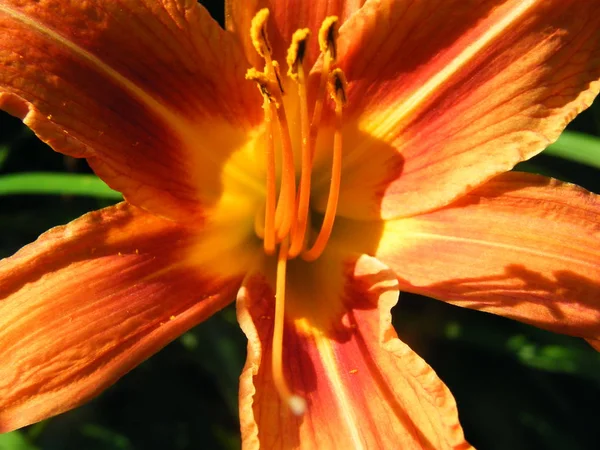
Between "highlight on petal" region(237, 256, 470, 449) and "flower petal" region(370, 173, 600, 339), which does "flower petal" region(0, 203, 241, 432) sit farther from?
"flower petal" region(370, 173, 600, 339)

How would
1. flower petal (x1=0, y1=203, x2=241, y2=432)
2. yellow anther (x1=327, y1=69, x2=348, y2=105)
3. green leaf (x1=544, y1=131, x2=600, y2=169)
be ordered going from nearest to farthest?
1. flower petal (x1=0, y1=203, x2=241, y2=432)
2. yellow anther (x1=327, y1=69, x2=348, y2=105)
3. green leaf (x1=544, y1=131, x2=600, y2=169)

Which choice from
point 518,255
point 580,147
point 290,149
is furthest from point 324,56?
point 580,147

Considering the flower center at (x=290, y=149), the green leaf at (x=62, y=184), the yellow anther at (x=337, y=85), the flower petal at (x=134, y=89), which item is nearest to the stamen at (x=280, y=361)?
the flower center at (x=290, y=149)

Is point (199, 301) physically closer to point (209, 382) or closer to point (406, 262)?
point (406, 262)

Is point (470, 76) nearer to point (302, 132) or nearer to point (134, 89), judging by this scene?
point (302, 132)

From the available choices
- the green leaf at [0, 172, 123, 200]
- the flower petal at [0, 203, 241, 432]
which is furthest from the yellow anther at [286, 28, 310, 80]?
the green leaf at [0, 172, 123, 200]

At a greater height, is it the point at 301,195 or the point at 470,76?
the point at 470,76
